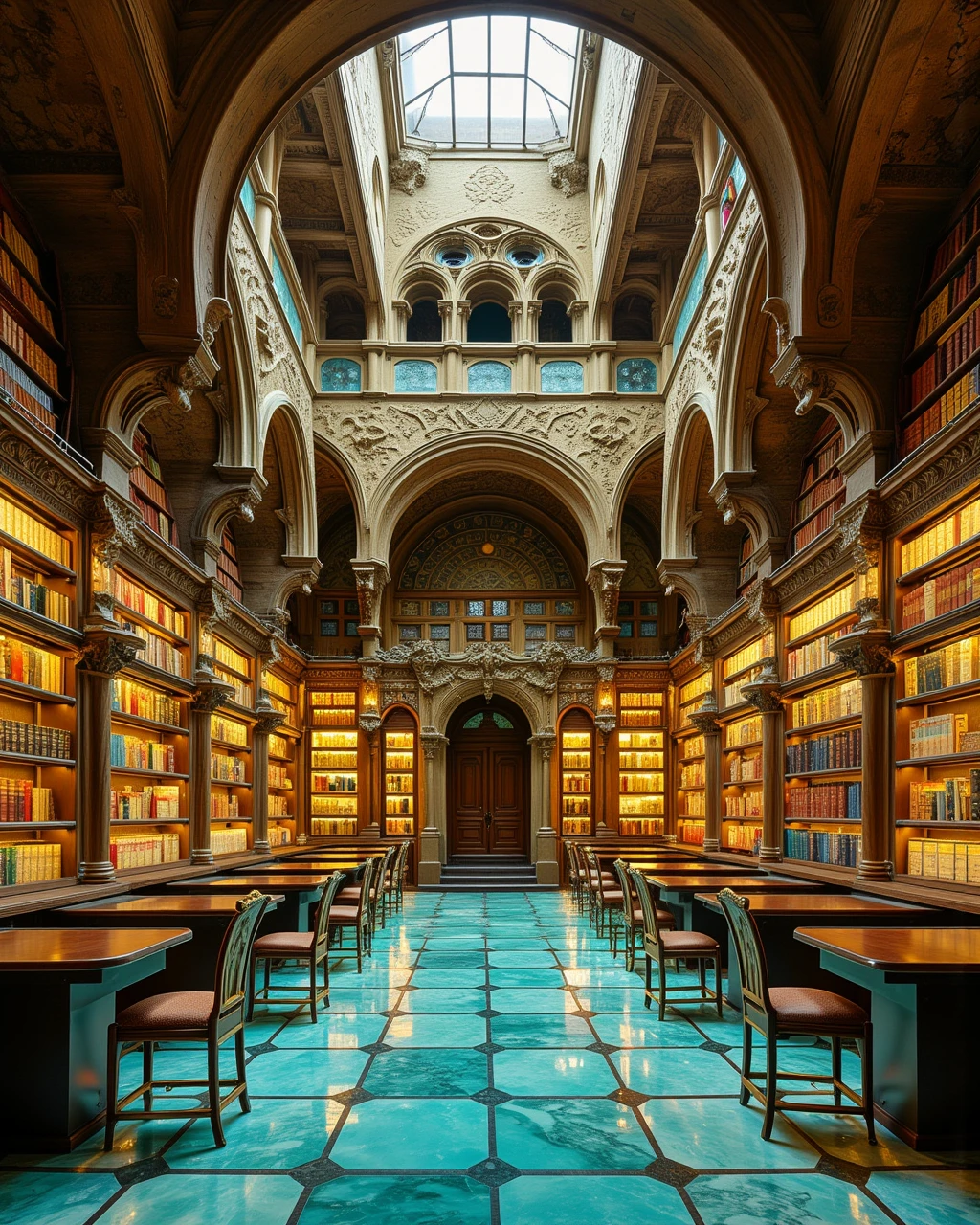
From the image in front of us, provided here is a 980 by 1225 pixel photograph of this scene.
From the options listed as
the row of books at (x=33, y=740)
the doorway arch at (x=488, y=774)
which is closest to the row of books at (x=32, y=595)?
the row of books at (x=33, y=740)

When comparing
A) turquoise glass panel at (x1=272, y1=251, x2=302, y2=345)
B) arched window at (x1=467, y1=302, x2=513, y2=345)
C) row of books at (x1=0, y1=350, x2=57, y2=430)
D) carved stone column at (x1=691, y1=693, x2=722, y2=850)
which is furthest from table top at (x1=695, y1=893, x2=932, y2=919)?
arched window at (x1=467, y1=302, x2=513, y2=345)

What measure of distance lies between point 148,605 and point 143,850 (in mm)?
2195

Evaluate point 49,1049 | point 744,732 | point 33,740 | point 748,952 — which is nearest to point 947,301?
point 748,952

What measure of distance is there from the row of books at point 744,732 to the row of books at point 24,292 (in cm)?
816

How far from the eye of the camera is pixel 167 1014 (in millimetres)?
4020

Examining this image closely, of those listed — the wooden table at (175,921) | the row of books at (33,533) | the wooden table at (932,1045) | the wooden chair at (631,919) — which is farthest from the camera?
the wooden chair at (631,919)

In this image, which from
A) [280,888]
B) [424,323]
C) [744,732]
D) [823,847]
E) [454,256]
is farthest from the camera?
[424,323]

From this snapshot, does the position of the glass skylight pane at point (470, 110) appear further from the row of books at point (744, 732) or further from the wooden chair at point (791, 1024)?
the wooden chair at point (791, 1024)

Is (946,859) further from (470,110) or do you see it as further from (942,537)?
(470,110)

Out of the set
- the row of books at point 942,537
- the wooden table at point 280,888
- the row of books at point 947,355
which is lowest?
the wooden table at point 280,888

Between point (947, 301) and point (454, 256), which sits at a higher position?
point (454, 256)

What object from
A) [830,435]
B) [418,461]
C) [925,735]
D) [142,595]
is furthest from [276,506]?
[925,735]

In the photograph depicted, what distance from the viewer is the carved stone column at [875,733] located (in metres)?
6.77

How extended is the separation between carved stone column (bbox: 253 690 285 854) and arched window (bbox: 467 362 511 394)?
6.58 m
